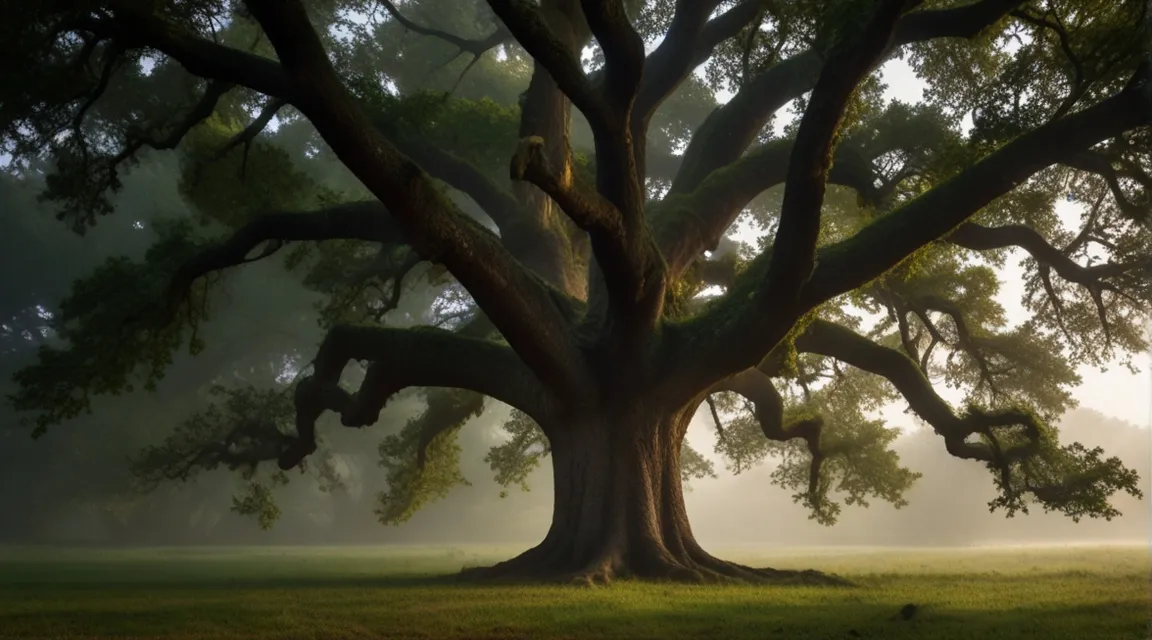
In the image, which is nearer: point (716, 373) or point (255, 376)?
point (716, 373)

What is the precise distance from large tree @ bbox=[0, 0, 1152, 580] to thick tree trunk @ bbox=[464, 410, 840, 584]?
0.18 ft

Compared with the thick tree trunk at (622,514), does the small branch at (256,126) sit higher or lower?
higher

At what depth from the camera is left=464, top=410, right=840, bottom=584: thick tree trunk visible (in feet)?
39.1

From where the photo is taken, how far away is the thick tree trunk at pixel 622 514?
1193 centimetres

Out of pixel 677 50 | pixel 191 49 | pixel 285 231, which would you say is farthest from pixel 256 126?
pixel 677 50

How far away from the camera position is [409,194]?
905 centimetres

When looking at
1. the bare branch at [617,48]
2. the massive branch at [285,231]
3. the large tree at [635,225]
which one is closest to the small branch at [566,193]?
the large tree at [635,225]

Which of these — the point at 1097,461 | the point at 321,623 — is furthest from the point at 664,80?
the point at 321,623

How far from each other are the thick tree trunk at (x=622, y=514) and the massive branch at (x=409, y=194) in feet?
6.46

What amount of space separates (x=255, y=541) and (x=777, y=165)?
39.7 m

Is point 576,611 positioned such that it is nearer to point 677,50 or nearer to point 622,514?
point 622,514

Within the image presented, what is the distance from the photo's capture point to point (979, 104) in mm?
12086

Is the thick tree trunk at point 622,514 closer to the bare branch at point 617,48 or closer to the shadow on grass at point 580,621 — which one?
the shadow on grass at point 580,621

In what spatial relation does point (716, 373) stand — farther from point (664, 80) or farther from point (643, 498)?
point (664, 80)
